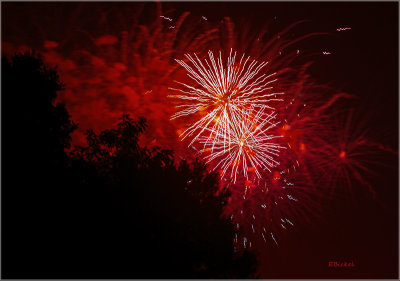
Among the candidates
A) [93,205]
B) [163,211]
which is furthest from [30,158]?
[163,211]

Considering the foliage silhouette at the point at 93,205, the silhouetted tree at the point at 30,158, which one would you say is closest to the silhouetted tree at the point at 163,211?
the foliage silhouette at the point at 93,205

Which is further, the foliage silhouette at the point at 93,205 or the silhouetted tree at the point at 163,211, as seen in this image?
the silhouetted tree at the point at 163,211

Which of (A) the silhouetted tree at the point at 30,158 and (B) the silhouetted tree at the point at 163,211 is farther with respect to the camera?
(B) the silhouetted tree at the point at 163,211

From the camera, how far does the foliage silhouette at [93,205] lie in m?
9.66

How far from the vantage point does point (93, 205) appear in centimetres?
1066

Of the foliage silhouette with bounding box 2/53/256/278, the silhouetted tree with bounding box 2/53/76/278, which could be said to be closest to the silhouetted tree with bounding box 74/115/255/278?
the foliage silhouette with bounding box 2/53/256/278

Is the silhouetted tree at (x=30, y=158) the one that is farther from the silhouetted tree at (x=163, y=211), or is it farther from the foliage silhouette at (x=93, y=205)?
the silhouetted tree at (x=163, y=211)

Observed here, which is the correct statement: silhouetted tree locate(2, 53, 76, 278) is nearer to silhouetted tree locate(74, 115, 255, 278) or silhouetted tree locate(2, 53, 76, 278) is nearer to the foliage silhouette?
the foliage silhouette

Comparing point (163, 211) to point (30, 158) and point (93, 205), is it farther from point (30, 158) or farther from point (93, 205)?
point (30, 158)

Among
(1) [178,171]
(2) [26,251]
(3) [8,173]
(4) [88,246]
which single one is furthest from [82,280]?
(1) [178,171]

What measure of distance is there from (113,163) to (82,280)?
3.66 meters

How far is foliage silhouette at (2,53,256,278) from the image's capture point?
966cm

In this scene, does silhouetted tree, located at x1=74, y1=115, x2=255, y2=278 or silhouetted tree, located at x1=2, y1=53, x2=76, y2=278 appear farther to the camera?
silhouetted tree, located at x1=74, y1=115, x2=255, y2=278

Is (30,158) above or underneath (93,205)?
above
